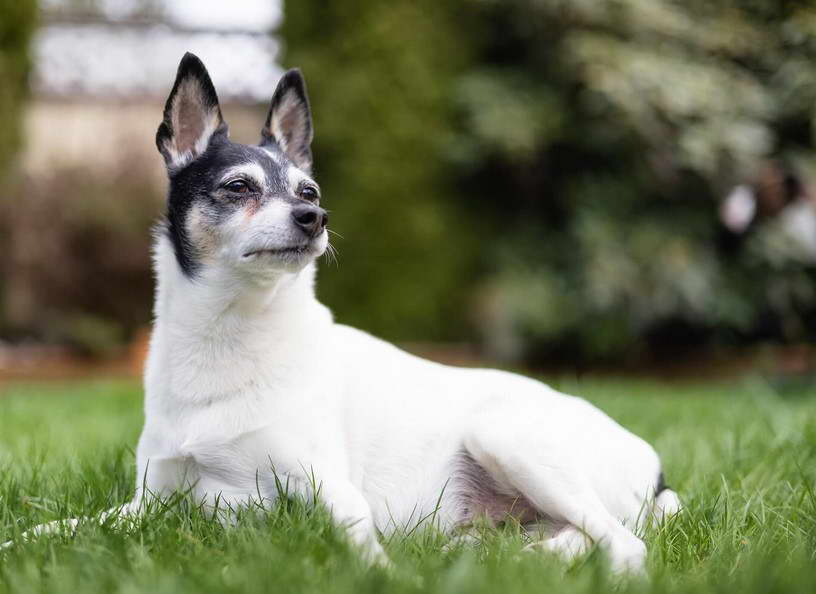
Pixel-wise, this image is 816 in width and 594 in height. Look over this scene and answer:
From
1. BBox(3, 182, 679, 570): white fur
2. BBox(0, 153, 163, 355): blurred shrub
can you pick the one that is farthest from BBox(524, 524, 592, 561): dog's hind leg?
BBox(0, 153, 163, 355): blurred shrub

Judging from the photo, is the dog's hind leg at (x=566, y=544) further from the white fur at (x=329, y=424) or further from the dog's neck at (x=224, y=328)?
the dog's neck at (x=224, y=328)

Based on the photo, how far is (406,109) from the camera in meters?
7.82

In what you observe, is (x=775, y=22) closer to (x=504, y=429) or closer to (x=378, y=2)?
(x=378, y=2)

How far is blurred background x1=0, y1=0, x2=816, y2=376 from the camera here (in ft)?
24.9

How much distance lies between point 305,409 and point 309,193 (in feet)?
2.53

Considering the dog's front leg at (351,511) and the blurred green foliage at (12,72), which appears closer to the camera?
the dog's front leg at (351,511)

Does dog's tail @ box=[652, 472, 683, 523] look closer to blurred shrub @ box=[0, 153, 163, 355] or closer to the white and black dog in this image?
the white and black dog

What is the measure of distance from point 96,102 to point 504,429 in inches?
298

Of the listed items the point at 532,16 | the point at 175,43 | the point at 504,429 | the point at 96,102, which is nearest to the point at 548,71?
the point at 532,16

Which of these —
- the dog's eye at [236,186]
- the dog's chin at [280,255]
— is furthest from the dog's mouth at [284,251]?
the dog's eye at [236,186]

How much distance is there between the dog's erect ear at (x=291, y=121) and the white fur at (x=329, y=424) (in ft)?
1.88

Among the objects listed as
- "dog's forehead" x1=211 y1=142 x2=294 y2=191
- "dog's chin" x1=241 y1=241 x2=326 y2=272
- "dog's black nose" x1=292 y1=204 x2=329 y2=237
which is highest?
"dog's forehead" x1=211 y1=142 x2=294 y2=191

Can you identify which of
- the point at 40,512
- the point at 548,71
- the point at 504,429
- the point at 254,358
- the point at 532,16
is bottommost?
the point at 40,512

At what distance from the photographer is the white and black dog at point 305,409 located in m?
2.29
